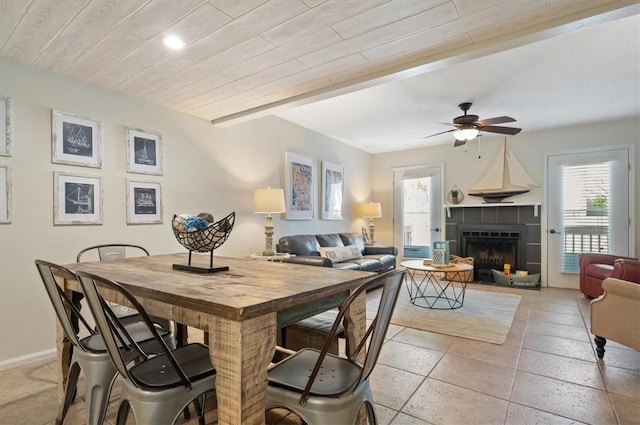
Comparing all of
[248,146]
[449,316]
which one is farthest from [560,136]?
[248,146]

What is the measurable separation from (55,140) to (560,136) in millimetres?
6605

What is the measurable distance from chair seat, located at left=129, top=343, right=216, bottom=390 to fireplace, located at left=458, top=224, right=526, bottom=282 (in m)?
5.56

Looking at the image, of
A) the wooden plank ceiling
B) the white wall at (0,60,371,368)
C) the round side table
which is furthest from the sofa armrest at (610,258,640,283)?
the white wall at (0,60,371,368)

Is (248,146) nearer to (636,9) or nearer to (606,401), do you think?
(636,9)

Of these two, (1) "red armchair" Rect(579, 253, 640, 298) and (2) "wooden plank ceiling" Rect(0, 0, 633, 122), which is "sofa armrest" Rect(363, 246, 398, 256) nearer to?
(1) "red armchair" Rect(579, 253, 640, 298)

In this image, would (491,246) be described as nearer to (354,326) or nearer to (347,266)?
(347,266)

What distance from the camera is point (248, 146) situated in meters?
4.29

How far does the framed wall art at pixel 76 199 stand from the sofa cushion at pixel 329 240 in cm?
294

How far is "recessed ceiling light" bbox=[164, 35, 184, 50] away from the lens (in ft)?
6.92

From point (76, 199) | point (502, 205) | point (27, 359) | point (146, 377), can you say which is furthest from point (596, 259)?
point (27, 359)

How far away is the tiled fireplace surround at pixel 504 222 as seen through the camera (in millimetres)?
5438

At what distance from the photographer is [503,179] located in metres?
5.61

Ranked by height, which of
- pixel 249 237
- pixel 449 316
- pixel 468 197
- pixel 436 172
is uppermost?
pixel 436 172

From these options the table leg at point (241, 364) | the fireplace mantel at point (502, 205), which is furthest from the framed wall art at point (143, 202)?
the fireplace mantel at point (502, 205)
